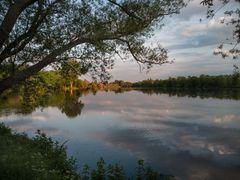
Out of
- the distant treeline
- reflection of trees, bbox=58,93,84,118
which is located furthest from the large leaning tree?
the distant treeline

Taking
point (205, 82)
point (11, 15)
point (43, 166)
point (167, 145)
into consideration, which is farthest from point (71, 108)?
point (205, 82)

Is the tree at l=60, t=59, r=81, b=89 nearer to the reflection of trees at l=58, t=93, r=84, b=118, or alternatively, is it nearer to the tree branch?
the tree branch

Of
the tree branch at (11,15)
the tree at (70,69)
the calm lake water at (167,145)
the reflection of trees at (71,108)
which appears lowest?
the calm lake water at (167,145)

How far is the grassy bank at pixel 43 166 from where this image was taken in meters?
10.3

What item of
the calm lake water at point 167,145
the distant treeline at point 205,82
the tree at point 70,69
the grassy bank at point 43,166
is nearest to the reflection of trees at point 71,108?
the calm lake water at point 167,145

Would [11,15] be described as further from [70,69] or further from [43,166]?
[43,166]

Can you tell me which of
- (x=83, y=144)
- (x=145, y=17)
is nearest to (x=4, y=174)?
(x=145, y=17)

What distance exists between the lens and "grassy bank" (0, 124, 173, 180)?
10.3 meters

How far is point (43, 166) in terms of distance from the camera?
12.4m

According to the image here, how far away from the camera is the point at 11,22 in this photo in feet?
31.7

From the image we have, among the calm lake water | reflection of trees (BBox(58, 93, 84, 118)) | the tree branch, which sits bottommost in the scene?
the calm lake water

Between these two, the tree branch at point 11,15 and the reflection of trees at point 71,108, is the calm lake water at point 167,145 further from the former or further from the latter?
the reflection of trees at point 71,108

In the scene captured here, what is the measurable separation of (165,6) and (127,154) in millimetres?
13199

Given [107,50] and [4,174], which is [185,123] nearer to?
[107,50]
